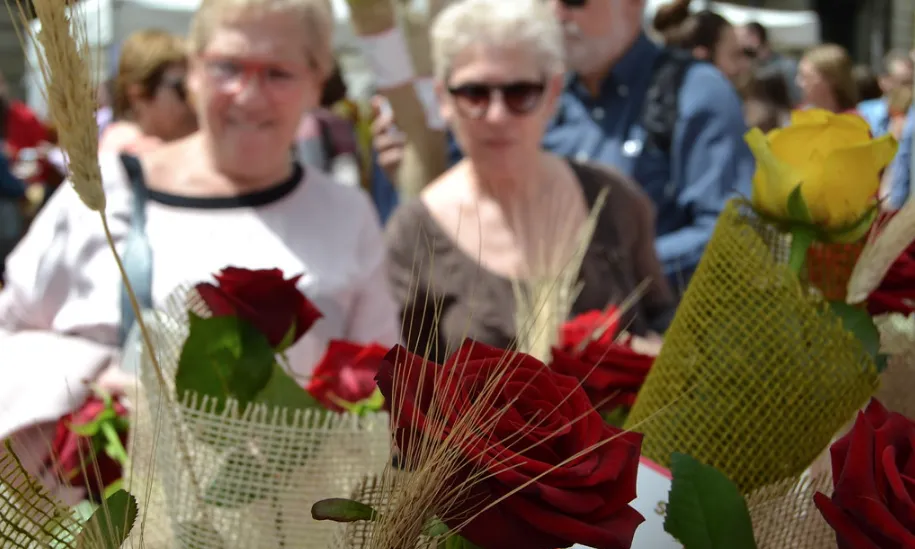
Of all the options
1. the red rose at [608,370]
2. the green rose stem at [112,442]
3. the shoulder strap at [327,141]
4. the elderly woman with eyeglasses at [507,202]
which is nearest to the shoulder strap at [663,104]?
the elderly woman with eyeglasses at [507,202]

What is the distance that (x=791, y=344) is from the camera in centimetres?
87

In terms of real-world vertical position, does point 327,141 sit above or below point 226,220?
below

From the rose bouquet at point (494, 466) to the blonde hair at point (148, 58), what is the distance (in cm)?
Answer: 280

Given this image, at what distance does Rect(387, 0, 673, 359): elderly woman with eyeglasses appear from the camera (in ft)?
6.88

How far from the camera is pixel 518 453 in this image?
585 mm

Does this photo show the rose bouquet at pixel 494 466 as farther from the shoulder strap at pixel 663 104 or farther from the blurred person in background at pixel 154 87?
the blurred person in background at pixel 154 87

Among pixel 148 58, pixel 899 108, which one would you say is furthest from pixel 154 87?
pixel 899 108

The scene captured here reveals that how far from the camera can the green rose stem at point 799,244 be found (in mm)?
904

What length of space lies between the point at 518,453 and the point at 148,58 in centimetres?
291

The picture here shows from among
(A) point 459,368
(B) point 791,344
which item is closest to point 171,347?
(A) point 459,368

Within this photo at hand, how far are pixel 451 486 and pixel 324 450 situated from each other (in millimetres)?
281

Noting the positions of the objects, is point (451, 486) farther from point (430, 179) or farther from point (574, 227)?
point (430, 179)

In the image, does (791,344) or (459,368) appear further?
(791,344)

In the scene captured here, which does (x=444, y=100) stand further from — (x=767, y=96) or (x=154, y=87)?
(x=767, y=96)
